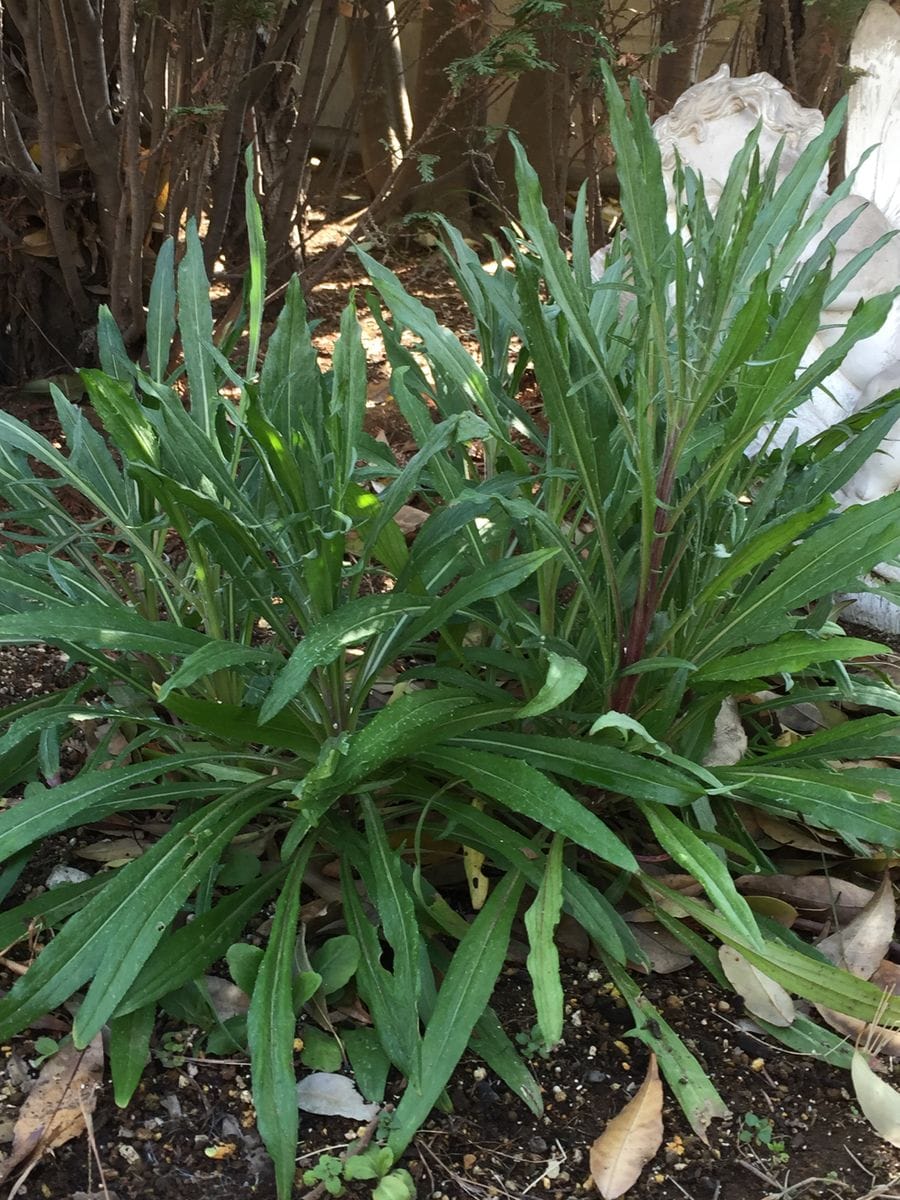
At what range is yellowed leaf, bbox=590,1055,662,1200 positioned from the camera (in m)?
1.26

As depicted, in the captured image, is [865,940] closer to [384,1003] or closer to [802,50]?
[384,1003]

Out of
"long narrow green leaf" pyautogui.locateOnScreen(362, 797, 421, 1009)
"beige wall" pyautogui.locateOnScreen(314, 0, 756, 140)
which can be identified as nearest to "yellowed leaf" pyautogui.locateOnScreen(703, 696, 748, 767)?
"long narrow green leaf" pyautogui.locateOnScreen(362, 797, 421, 1009)

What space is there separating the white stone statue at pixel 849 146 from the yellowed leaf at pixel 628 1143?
4.79 ft

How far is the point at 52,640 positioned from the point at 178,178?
163 centimetres

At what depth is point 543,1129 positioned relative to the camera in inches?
53.0

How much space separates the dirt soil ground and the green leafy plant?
0.15 ft

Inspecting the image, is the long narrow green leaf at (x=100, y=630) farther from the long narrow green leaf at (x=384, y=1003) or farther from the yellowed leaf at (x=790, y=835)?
the yellowed leaf at (x=790, y=835)

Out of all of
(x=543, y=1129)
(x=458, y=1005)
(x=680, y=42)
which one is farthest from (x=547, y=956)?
(x=680, y=42)

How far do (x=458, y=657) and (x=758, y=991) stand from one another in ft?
1.98

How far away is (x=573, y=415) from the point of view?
144 cm

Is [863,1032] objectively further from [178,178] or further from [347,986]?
[178,178]

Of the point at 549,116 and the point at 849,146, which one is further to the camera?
the point at 549,116

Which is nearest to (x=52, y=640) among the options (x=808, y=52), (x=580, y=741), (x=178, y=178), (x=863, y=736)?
(x=580, y=741)

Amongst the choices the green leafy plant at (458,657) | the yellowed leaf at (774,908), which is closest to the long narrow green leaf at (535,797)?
the green leafy plant at (458,657)
